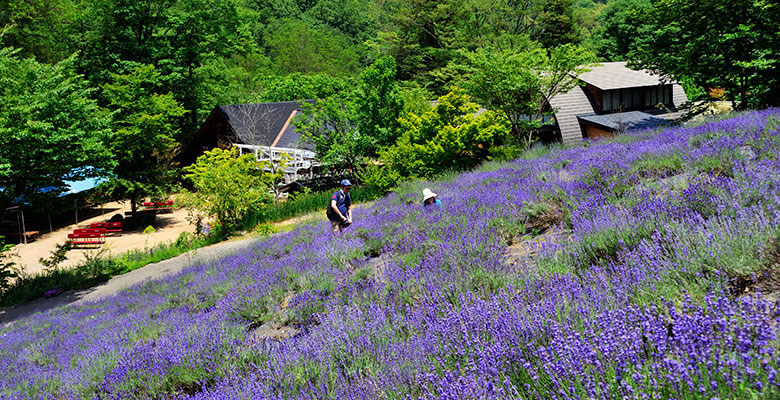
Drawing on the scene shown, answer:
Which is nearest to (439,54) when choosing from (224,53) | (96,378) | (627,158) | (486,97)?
(224,53)

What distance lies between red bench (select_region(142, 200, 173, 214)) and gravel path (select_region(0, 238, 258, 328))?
40.6 feet

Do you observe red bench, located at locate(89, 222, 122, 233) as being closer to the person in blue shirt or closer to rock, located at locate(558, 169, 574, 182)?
the person in blue shirt

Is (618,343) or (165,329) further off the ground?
(618,343)

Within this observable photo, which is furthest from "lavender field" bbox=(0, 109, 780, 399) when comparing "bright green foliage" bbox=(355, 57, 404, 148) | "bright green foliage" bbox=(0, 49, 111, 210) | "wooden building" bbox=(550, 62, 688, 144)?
"wooden building" bbox=(550, 62, 688, 144)

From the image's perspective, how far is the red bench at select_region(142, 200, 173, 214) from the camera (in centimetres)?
2575

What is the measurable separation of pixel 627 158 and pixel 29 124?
38.0 ft

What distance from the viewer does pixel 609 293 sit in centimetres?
232

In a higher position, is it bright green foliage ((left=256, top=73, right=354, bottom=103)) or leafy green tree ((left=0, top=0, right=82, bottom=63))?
leafy green tree ((left=0, top=0, right=82, bottom=63))

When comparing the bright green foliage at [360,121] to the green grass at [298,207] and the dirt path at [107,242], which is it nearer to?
the green grass at [298,207]

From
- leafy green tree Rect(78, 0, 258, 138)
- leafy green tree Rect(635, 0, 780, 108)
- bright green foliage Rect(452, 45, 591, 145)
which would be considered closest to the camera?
leafy green tree Rect(635, 0, 780, 108)

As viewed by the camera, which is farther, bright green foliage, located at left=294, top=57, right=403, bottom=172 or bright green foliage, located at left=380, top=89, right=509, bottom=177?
bright green foliage, located at left=294, top=57, right=403, bottom=172

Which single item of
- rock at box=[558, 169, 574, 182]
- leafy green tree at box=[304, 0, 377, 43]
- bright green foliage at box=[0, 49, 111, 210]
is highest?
leafy green tree at box=[304, 0, 377, 43]

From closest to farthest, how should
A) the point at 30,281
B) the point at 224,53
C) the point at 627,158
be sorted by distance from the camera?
the point at 627,158 → the point at 30,281 → the point at 224,53

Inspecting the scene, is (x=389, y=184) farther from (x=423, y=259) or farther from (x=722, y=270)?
(x=722, y=270)
